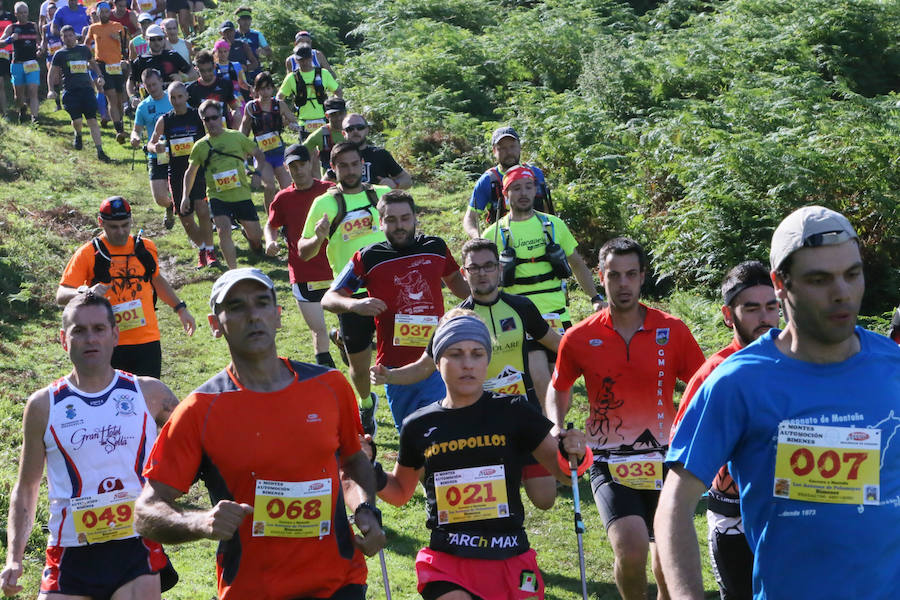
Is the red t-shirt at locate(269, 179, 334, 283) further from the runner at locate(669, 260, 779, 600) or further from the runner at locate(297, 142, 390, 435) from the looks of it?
the runner at locate(669, 260, 779, 600)

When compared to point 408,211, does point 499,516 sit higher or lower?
lower

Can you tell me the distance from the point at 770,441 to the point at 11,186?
59.5 ft

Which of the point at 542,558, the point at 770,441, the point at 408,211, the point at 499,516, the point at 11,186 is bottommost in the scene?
the point at 542,558

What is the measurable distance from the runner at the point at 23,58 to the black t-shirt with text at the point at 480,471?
20256 mm

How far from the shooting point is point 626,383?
6633 mm

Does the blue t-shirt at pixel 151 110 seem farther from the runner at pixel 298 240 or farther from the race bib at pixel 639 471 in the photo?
the race bib at pixel 639 471

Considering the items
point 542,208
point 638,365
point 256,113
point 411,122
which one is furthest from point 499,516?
point 411,122

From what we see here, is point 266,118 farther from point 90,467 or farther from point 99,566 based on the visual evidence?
point 99,566

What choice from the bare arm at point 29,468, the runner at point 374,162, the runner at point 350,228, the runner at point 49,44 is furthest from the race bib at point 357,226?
the runner at point 49,44

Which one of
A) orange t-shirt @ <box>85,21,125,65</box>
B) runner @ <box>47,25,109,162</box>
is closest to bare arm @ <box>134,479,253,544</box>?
runner @ <box>47,25,109,162</box>

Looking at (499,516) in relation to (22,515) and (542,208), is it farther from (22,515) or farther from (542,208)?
(542,208)

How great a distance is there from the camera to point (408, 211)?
328 inches

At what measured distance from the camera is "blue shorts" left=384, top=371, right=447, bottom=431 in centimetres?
818

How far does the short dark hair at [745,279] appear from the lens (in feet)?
19.6
